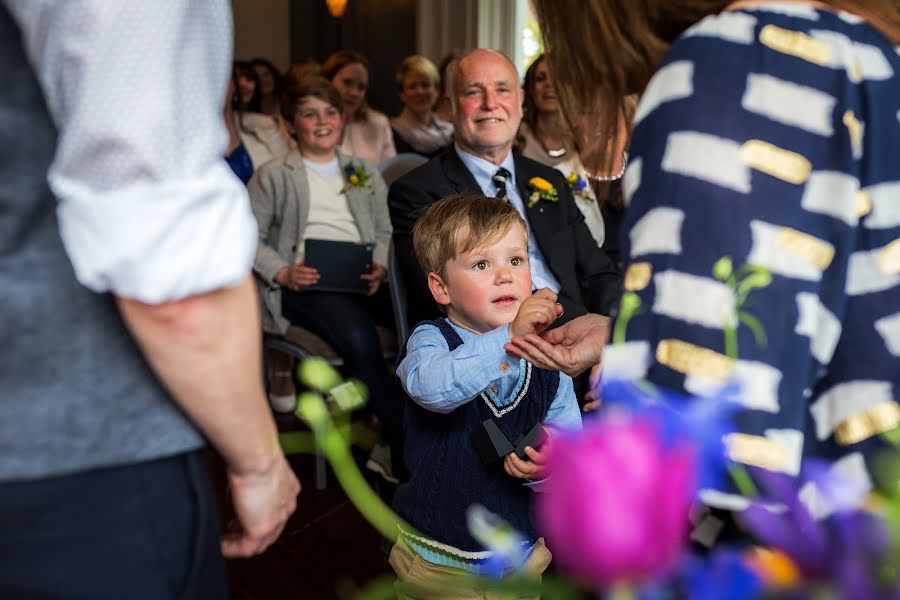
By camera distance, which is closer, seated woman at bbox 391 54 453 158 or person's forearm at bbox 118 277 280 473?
person's forearm at bbox 118 277 280 473

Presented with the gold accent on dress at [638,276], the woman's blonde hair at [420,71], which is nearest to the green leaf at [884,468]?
the gold accent on dress at [638,276]

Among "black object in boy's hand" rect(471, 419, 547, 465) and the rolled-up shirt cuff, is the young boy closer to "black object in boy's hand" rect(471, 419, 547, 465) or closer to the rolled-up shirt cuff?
"black object in boy's hand" rect(471, 419, 547, 465)

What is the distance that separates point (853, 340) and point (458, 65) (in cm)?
248

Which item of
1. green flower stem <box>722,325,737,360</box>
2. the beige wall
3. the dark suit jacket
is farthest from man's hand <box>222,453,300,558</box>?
the beige wall

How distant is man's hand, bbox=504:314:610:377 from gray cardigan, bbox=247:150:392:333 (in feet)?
7.35

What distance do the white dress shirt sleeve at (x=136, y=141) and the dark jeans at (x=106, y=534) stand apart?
19 cm

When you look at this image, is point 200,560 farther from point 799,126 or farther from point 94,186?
point 799,126

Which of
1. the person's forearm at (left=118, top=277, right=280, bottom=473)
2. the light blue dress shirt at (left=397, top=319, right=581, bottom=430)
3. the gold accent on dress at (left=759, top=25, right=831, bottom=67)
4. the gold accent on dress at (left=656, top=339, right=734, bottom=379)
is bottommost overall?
the light blue dress shirt at (left=397, top=319, right=581, bottom=430)

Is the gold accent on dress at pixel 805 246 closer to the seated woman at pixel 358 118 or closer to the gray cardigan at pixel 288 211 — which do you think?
the gray cardigan at pixel 288 211

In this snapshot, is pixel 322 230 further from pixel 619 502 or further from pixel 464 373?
pixel 619 502

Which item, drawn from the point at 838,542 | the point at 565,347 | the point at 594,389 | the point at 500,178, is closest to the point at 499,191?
the point at 500,178

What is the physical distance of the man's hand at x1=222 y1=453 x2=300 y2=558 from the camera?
3.06 feet

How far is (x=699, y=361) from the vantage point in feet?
2.41

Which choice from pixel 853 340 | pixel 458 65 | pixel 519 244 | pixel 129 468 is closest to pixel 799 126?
pixel 853 340
